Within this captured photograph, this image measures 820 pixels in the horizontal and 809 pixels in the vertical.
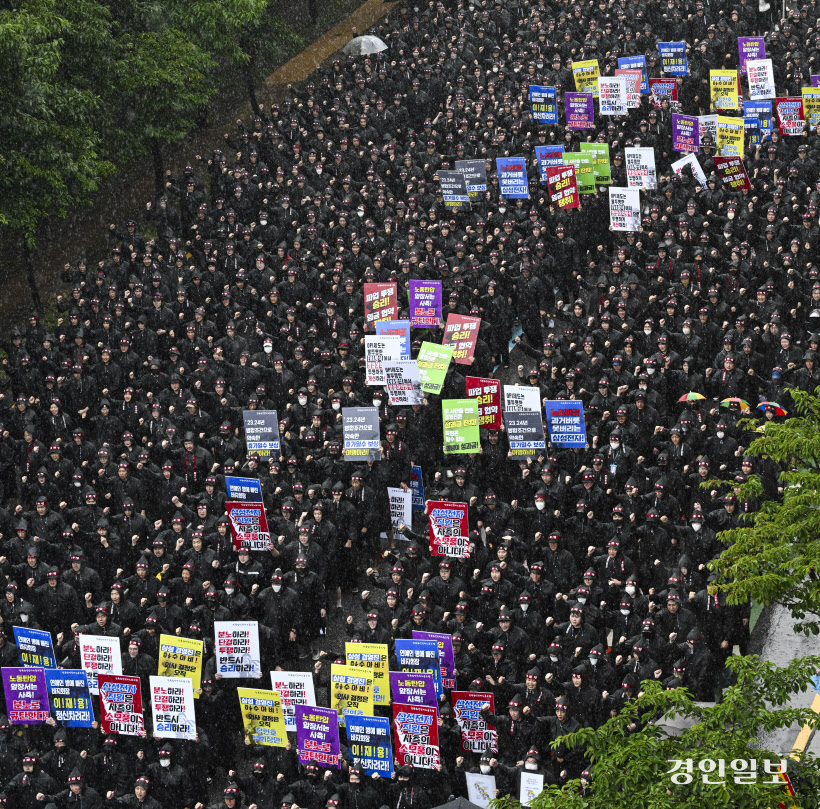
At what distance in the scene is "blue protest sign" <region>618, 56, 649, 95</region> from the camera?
93.1 ft

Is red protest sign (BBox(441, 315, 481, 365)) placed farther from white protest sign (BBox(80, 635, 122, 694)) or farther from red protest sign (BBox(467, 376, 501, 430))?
white protest sign (BBox(80, 635, 122, 694))

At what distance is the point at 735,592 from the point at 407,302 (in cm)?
1088

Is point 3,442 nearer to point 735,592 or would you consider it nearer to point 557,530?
point 557,530

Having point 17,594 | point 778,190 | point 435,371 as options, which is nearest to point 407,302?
point 435,371

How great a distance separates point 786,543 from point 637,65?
1648cm

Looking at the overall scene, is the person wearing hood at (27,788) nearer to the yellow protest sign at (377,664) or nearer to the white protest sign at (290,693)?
the white protest sign at (290,693)

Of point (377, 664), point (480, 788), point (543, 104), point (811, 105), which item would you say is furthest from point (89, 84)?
point (480, 788)

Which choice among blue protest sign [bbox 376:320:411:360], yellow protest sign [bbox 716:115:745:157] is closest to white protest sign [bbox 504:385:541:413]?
blue protest sign [bbox 376:320:411:360]

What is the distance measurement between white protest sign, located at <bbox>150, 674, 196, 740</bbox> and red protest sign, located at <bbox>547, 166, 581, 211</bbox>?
1261 cm

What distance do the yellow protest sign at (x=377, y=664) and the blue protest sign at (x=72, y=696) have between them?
3.37m

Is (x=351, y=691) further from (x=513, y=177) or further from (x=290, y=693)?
(x=513, y=177)

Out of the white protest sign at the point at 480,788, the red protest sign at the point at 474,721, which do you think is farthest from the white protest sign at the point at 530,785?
the red protest sign at the point at 474,721

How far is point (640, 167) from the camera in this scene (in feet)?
83.9

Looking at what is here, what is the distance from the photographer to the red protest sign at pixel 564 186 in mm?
25656
